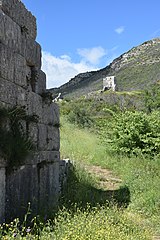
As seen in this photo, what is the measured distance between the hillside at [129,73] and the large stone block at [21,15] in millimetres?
39977

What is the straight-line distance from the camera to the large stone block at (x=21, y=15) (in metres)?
5.28

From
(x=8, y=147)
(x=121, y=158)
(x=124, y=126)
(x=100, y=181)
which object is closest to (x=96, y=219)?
(x=8, y=147)

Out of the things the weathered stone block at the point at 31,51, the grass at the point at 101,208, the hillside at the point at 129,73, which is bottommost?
the grass at the point at 101,208

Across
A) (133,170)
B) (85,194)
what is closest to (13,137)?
(85,194)

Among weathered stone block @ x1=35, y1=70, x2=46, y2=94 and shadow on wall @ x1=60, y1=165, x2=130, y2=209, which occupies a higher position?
weathered stone block @ x1=35, y1=70, x2=46, y2=94

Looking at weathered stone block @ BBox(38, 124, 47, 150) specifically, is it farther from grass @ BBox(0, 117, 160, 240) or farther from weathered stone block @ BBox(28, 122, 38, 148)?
grass @ BBox(0, 117, 160, 240)

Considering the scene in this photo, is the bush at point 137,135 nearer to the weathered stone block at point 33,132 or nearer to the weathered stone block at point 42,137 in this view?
the weathered stone block at point 42,137

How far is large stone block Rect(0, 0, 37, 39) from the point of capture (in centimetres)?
528

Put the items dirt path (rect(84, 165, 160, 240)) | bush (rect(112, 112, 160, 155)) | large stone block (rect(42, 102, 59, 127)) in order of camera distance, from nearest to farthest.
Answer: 1. large stone block (rect(42, 102, 59, 127))
2. dirt path (rect(84, 165, 160, 240))
3. bush (rect(112, 112, 160, 155))

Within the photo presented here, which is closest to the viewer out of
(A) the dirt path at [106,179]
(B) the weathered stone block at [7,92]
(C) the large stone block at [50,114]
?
(B) the weathered stone block at [7,92]

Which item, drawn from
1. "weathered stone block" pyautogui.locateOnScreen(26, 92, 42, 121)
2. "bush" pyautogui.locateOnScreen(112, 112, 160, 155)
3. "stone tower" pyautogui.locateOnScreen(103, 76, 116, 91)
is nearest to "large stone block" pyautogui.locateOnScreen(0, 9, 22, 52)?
"weathered stone block" pyautogui.locateOnScreen(26, 92, 42, 121)

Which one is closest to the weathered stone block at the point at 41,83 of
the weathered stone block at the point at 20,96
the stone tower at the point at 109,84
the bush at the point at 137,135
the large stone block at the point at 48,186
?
the weathered stone block at the point at 20,96

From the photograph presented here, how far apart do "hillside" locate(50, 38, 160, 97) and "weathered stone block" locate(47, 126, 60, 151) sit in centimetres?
3902

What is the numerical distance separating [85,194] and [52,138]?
1.39 metres
